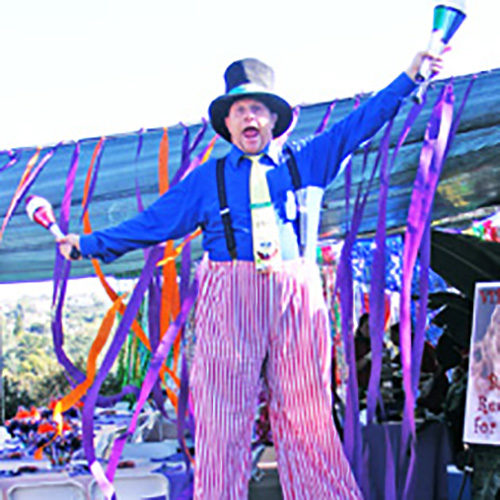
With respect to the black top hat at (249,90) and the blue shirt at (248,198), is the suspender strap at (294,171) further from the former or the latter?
the black top hat at (249,90)

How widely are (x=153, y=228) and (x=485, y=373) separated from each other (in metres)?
1.26

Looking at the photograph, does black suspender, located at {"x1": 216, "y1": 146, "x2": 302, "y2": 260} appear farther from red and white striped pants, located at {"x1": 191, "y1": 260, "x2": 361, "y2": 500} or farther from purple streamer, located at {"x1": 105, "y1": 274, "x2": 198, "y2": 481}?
purple streamer, located at {"x1": 105, "y1": 274, "x2": 198, "y2": 481}

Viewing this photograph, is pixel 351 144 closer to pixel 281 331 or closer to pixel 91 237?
pixel 281 331

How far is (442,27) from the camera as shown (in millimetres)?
2037

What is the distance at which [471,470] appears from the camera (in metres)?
2.95

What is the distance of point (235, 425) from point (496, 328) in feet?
→ 3.48

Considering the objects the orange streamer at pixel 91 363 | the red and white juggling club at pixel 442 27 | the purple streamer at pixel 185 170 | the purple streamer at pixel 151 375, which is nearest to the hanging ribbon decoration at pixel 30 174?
the purple streamer at pixel 185 170

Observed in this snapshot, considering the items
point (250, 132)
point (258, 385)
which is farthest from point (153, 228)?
point (258, 385)

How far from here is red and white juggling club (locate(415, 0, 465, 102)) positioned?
2.00 meters

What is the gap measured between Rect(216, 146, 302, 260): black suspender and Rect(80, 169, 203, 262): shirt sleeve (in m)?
0.10

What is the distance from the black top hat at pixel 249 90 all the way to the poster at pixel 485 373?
3.22 ft

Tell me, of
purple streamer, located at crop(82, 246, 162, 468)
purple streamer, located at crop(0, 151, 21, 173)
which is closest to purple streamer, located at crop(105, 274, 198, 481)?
purple streamer, located at crop(82, 246, 162, 468)

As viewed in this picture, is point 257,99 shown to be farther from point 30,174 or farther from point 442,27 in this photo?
point 30,174

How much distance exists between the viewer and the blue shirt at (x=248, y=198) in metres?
2.22
